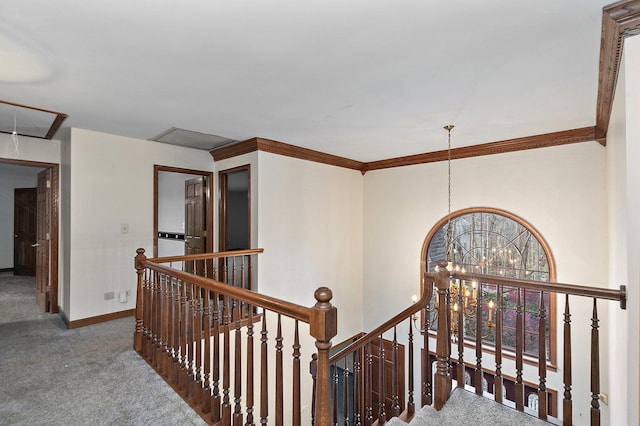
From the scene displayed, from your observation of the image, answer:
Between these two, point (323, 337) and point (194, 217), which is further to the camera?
point (194, 217)

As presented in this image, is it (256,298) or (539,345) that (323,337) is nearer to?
(256,298)

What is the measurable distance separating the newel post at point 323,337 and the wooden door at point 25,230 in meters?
7.82

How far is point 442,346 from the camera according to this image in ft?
7.57

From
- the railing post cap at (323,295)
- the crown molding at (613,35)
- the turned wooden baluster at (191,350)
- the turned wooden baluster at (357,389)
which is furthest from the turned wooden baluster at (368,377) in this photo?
the crown molding at (613,35)

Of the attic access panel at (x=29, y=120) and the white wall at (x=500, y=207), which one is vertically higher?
the attic access panel at (x=29, y=120)

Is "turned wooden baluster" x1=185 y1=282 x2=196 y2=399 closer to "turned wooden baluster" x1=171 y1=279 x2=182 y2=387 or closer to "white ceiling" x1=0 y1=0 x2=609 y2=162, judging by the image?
"turned wooden baluster" x1=171 y1=279 x2=182 y2=387

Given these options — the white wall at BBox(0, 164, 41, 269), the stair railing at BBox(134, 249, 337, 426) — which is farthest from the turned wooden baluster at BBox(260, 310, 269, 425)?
the white wall at BBox(0, 164, 41, 269)

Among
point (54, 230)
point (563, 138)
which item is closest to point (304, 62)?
point (563, 138)

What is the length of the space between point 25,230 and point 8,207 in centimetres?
70

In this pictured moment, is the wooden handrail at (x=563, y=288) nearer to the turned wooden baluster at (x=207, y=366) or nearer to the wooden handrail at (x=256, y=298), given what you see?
the wooden handrail at (x=256, y=298)

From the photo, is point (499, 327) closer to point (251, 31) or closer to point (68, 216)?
point (251, 31)

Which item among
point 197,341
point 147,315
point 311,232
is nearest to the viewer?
point 197,341

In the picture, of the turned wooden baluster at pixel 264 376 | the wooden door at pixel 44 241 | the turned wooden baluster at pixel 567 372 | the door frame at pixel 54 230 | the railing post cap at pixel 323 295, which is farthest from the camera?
the wooden door at pixel 44 241

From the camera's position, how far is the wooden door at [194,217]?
16.3 ft
